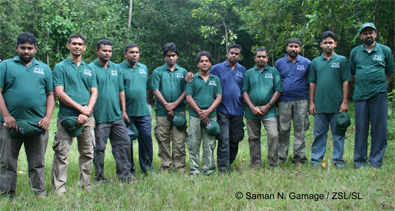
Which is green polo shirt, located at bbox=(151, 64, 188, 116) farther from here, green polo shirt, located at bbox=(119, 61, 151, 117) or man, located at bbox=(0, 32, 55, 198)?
man, located at bbox=(0, 32, 55, 198)

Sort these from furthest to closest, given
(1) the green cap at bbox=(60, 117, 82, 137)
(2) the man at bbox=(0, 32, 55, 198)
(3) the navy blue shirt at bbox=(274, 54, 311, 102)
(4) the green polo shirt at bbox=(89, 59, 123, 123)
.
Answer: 1. (3) the navy blue shirt at bbox=(274, 54, 311, 102)
2. (4) the green polo shirt at bbox=(89, 59, 123, 123)
3. (1) the green cap at bbox=(60, 117, 82, 137)
4. (2) the man at bbox=(0, 32, 55, 198)

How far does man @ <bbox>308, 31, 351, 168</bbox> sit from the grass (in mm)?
414

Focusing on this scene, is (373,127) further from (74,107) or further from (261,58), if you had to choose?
(74,107)

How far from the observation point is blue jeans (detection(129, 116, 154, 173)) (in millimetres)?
5609

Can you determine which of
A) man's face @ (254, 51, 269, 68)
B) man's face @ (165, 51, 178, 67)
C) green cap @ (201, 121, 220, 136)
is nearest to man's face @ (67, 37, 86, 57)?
man's face @ (165, 51, 178, 67)

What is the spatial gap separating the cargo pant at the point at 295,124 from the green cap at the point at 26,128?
3.75 meters

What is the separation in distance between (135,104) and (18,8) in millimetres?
15080

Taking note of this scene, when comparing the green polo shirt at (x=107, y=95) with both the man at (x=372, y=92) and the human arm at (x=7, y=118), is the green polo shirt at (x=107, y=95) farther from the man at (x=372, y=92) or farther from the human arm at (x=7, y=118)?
the man at (x=372, y=92)

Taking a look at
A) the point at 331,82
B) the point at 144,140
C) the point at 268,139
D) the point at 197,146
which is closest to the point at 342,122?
the point at 331,82

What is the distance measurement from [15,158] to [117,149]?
1.36 metres

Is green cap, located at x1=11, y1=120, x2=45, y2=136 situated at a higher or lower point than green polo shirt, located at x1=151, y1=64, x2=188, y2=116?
A: lower

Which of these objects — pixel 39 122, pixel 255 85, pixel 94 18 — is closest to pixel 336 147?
pixel 255 85

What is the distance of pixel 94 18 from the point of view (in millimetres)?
18875

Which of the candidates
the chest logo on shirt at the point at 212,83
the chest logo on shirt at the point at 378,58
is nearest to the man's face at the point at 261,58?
the chest logo on shirt at the point at 212,83
